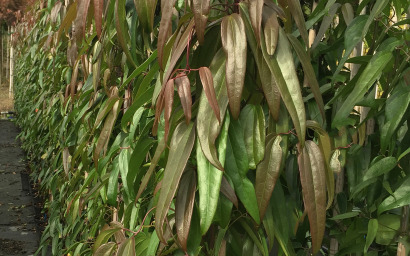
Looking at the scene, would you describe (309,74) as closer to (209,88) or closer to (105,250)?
(209,88)

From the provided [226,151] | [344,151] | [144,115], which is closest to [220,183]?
[226,151]

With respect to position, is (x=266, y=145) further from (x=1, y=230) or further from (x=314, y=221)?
(x=1, y=230)

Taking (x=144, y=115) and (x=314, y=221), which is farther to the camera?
(x=144, y=115)

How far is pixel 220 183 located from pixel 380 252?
45 centimetres

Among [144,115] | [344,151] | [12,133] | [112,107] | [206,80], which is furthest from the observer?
[12,133]

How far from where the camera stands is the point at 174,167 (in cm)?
88

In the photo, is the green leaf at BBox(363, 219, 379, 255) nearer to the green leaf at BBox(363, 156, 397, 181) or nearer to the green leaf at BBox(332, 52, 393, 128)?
the green leaf at BBox(363, 156, 397, 181)

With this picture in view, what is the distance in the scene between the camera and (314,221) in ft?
2.89

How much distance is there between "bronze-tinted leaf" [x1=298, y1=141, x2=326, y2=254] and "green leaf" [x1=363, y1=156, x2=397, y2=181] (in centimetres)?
12

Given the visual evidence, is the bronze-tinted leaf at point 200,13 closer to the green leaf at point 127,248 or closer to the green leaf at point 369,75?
the green leaf at point 369,75

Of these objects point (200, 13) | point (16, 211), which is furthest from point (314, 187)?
point (16, 211)

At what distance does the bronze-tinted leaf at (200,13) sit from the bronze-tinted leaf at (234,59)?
1.4 inches

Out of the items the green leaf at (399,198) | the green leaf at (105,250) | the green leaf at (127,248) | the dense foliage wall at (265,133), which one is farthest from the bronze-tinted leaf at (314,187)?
the green leaf at (105,250)

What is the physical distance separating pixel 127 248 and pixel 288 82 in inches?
17.6
